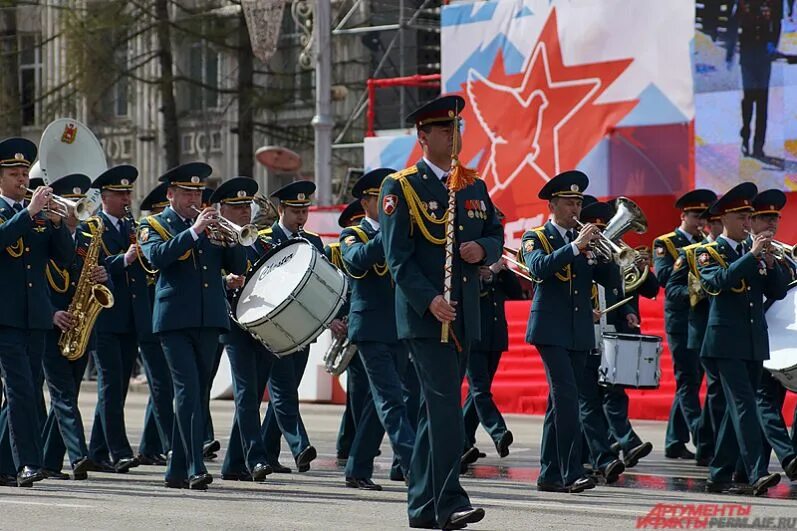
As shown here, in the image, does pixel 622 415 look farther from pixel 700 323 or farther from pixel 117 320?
pixel 117 320

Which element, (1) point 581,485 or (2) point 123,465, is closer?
(1) point 581,485

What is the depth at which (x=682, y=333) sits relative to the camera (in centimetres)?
1512

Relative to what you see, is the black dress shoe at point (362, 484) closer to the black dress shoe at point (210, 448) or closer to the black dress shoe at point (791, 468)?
the black dress shoe at point (210, 448)

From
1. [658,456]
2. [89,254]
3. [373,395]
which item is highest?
[89,254]

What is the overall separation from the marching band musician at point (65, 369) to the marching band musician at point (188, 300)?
84 centimetres

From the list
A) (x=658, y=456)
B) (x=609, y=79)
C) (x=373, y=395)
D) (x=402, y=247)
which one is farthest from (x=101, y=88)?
(x=402, y=247)

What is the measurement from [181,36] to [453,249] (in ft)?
74.4

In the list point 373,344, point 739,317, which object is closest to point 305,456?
point 373,344

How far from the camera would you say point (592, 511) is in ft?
34.1

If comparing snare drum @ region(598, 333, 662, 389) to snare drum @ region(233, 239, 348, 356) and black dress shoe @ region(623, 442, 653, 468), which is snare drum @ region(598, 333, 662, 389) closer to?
black dress shoe @ region(623, 442, 653, 468)

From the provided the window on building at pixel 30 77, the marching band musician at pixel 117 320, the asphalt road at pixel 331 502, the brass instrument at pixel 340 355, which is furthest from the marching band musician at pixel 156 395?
the window on building at pixel 30 77

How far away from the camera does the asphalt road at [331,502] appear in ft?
32.1

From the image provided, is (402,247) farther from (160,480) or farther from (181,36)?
(181,36)

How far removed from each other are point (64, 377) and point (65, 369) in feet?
0.21
